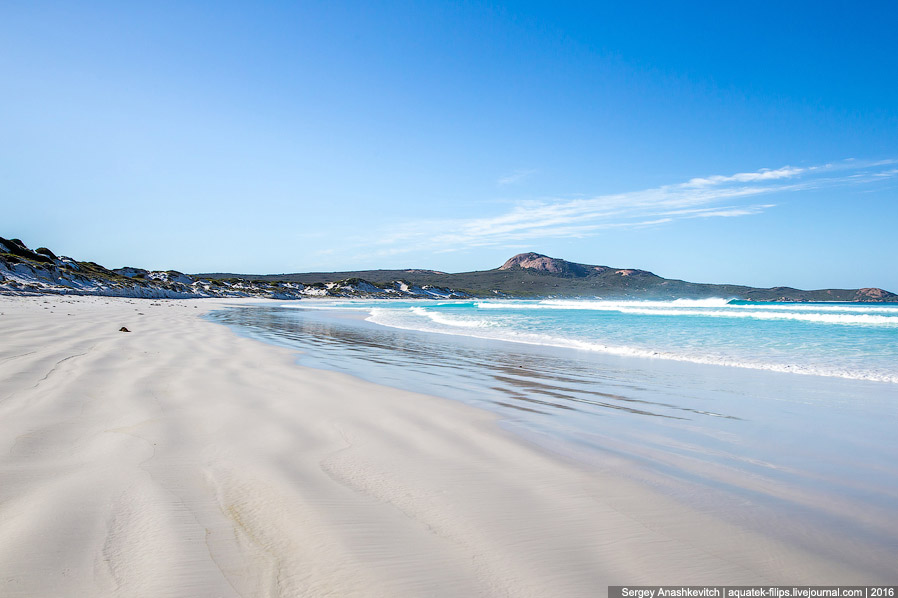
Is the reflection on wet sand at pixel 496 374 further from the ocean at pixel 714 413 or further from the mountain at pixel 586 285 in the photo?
the mountain at pixel 586 285

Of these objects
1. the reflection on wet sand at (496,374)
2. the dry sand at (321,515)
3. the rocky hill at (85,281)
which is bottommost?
the reflection on wet sand at (496,374)

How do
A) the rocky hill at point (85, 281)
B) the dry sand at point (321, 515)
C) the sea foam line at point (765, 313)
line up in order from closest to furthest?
the dry sand at point (321, 515), the sea foam line at point (765, 313), the rocky hill at point (85, 281)

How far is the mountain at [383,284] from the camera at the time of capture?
35531 mm

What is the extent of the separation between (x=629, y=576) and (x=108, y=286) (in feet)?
154

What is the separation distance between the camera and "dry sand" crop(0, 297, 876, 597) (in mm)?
1891

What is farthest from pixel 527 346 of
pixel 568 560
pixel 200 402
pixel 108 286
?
pixel 108 286

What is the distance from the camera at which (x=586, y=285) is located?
498 ft

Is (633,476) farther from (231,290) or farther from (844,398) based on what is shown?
(231,290)

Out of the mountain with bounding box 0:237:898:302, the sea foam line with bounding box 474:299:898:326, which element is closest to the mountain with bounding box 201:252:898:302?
the mountain with bounding box 0:237:898:302

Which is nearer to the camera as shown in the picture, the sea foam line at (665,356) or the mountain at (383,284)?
the sea foam line at (665,356)

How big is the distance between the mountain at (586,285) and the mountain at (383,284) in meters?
0.27

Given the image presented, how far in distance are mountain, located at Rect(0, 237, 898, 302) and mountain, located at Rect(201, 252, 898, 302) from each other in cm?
27

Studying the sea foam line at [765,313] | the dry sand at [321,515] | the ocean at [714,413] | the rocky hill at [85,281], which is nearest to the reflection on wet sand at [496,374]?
the ocean at [714,413]

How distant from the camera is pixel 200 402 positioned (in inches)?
197
